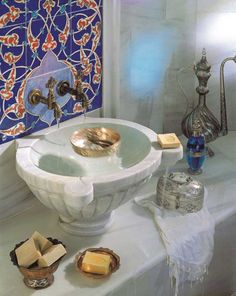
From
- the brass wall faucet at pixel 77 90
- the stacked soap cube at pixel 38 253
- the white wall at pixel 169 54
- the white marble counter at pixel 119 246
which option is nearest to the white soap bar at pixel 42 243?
the stacked soap cube at pixel 38 253

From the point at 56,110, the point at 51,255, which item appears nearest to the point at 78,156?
the point at 56,110

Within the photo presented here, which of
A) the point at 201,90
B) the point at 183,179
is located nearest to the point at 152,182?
the point at 183,179

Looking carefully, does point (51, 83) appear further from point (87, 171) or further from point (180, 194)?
point (180, 194)

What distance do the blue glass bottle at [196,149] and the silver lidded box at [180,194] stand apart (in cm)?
22

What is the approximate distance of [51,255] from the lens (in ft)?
6.77

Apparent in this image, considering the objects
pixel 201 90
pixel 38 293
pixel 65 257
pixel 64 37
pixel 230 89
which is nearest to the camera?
pixel 38 293

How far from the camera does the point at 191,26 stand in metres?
2.90

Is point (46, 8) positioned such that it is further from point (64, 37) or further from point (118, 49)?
point (118, 49)

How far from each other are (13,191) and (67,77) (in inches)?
18.9

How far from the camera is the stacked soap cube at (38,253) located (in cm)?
204

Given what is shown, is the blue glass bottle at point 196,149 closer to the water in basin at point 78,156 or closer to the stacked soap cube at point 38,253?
the water in basin at point 78,156

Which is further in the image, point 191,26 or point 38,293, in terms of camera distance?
point 191,26

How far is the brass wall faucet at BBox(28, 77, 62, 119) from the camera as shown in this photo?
2.33m

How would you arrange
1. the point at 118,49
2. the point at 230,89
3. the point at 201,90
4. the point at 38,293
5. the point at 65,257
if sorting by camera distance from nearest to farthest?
the point at 38,293, the point at 65,257, the point at 118,49, the point at 201,90, the point at 230,89
